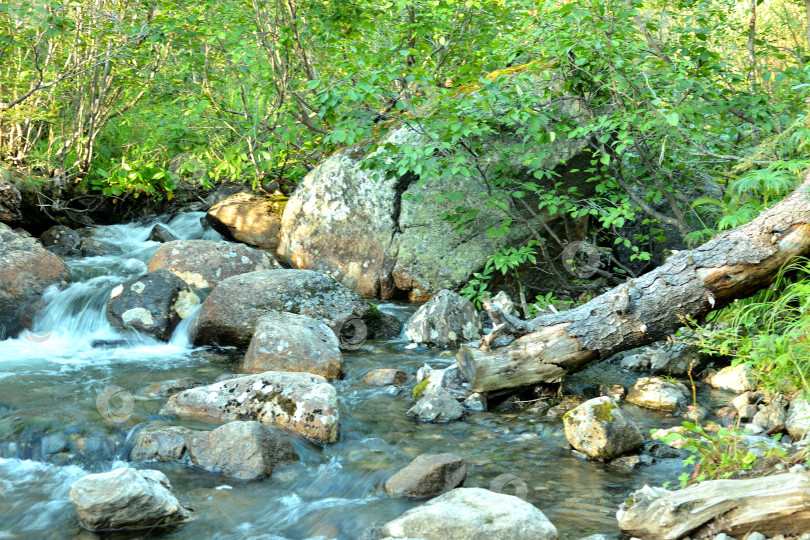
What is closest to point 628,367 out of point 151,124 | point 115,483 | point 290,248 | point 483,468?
point 483,468

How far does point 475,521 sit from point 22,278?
20.7 feet

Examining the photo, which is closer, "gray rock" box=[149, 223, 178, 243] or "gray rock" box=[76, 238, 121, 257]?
"gray rock" box=[76, 238, 121, 257]

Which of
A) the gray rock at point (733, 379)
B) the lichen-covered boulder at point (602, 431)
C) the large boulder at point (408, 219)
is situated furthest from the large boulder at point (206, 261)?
the gray rock at point (733, 379)

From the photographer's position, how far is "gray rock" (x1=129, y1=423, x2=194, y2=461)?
3.79 metres

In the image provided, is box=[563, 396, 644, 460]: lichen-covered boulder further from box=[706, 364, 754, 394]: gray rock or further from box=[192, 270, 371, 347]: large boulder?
box=[192, 270, 371, 347]: large boulder

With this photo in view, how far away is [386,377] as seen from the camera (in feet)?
17.6

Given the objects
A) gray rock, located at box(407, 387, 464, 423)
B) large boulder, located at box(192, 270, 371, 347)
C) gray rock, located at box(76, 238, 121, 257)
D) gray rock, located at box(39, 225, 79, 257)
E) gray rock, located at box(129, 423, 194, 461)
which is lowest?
gray rock, located at box(407, 387, 464, 423)

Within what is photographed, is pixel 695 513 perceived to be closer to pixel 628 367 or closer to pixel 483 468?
pixel 483 468

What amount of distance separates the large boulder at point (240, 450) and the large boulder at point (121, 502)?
0.57 metres

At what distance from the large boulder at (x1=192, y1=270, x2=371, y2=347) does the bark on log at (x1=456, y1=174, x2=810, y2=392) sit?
92.5 inches

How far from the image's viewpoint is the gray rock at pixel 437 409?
14.8ft

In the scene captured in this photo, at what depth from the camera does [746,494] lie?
2.52 m

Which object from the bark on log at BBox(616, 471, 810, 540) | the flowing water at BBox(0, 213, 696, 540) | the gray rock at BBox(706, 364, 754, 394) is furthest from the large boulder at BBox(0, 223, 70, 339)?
the gray rock at BBox(706, 364, 754, 394)

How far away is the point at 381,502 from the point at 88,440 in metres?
1.91
